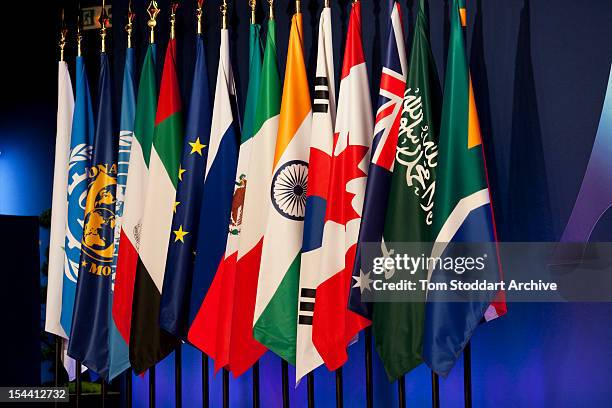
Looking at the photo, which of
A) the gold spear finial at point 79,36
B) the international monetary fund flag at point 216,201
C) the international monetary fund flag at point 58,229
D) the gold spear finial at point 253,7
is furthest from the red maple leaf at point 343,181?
the gold spear finial at point 79,36

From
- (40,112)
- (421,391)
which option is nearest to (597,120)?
(421,391)

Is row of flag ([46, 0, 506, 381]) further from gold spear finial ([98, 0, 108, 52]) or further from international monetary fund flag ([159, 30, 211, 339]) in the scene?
gold spear finial ([98, 0, 108, 52])

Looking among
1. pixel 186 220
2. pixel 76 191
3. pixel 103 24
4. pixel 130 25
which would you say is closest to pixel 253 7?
pixel 130 25

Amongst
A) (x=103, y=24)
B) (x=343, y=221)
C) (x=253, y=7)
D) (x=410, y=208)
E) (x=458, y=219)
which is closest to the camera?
(x=458, y=219)

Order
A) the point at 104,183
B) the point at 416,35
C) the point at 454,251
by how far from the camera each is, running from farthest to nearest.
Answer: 1. the point at 104,183
2. the point at 416,35
3. the point at 454,251

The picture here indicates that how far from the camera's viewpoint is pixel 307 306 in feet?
9.89

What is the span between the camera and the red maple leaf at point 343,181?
3000mm

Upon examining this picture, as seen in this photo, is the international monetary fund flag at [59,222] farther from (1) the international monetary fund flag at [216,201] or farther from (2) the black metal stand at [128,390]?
(1) the international monetary fund flag at [216,201]

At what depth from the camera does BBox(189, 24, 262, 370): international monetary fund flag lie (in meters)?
3.23

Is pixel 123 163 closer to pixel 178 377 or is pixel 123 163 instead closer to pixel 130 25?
pixel 130 25

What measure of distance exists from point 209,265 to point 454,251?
1143 mm

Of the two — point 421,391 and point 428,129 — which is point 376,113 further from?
point 421,391

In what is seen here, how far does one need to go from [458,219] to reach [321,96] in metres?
0.80

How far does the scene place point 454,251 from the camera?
2748 mm
